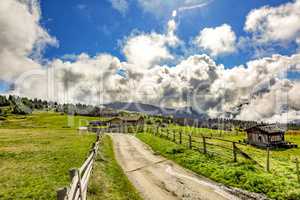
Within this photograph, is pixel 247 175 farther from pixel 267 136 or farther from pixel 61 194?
pixel 267 136

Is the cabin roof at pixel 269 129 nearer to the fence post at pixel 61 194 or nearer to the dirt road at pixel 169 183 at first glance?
the dirt road at pixel 169 183

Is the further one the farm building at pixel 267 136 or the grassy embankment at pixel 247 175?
the farm building at pixel 267 136

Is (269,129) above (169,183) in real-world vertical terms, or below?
below

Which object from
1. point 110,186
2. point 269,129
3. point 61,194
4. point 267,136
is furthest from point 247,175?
point 269,129

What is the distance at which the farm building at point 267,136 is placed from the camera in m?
65.6

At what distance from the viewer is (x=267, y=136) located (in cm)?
A: 6606

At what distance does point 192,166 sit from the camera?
59.6ft

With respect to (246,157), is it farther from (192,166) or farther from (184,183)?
(184,183)

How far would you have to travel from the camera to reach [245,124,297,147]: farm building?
65.6 metres

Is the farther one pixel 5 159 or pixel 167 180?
pixel 5 159

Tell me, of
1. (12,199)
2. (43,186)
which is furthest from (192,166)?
(12,199)

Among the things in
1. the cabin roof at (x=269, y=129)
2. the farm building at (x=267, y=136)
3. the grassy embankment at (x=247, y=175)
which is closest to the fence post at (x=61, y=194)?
the grassy embankment at (x=247, y=175)

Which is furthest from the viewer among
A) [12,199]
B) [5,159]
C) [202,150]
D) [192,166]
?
[202,150]

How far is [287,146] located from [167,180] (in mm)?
63305
